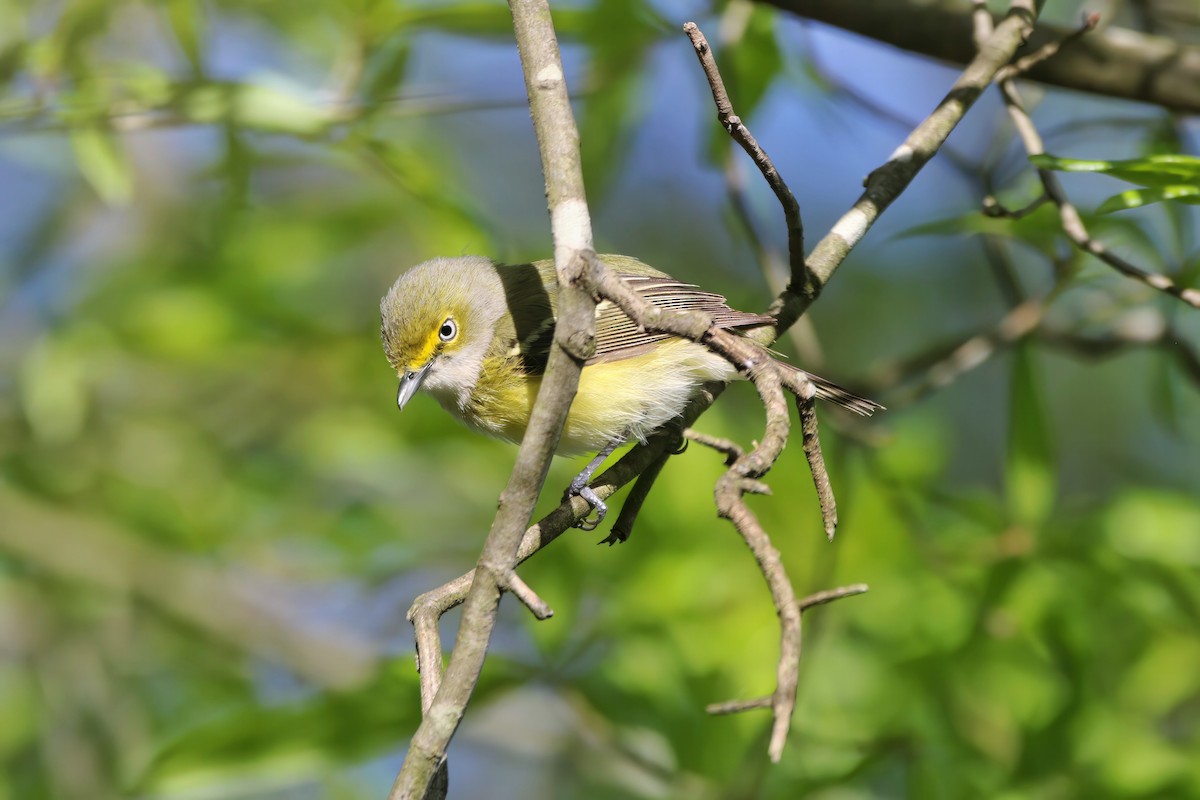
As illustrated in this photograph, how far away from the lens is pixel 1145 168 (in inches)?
90.8

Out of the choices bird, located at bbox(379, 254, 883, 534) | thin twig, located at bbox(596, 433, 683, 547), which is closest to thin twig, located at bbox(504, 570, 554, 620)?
thin twig, located at bbox(596, 433, 683, 547)

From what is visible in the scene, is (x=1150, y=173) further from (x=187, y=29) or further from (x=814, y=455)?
(x=187, y=29)

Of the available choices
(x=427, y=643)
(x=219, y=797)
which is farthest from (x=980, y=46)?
(x=219, y=797)

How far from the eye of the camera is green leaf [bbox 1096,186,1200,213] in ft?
7.63

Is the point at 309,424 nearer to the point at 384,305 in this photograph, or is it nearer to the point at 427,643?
the point at 384,305

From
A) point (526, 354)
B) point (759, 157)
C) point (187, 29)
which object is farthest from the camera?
point (526, 354)

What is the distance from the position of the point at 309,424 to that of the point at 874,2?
289cm

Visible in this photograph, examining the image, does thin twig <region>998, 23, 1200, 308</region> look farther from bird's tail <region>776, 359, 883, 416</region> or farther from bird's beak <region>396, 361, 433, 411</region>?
bird's beak <region>396, 361, 433, 411</region>

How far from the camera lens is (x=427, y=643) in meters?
2.16

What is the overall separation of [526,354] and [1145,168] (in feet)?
6.49

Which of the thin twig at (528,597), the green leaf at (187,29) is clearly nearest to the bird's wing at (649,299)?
the green leaf at (187,29)

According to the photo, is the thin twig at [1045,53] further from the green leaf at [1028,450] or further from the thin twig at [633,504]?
the thin twig at [633,504]

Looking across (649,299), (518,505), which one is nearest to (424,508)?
(649,299)

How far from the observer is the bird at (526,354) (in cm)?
349
